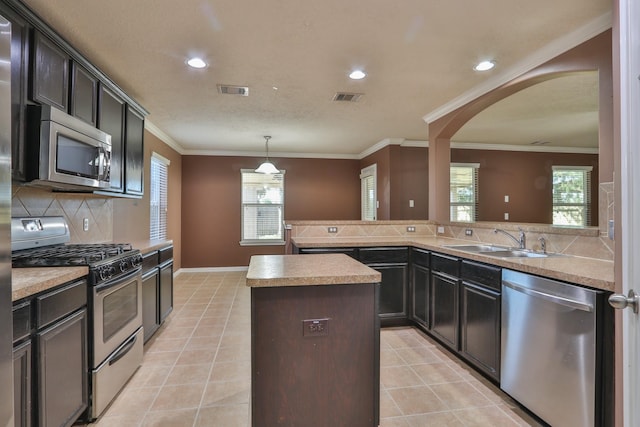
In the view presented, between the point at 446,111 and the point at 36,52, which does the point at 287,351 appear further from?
the point at 446,111

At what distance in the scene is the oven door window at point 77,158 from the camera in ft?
6.37

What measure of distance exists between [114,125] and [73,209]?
797 millimetres

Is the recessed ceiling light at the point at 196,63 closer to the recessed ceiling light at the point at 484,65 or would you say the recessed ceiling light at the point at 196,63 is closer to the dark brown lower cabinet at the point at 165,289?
the dark brown lower cabinet at the point at 165,289

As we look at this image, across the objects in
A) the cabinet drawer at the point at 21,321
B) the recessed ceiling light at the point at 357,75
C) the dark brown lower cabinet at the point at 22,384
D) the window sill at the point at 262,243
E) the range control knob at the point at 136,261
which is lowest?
the dark brown lower cabinet at the point at 22,384

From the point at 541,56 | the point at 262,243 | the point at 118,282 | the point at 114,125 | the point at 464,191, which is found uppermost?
the point at 541,56

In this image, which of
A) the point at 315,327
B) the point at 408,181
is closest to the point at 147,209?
the point at 315,327

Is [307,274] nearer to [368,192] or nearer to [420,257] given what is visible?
[420,257]

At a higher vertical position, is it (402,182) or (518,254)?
(402,182)

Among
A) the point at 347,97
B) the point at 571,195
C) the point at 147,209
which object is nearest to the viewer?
the point at 347,97

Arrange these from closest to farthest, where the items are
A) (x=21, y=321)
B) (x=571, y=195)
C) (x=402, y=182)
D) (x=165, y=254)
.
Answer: (x=21, y=321), (x=165, y=254), (x=402, y=182), (x=571, y=195)

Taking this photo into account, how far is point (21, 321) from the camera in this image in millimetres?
1295

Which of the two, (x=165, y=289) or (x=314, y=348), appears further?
(x=165, y=289)

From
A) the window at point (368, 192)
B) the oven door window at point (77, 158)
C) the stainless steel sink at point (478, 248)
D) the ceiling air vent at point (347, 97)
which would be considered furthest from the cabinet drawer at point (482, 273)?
the window at point (368, 192)

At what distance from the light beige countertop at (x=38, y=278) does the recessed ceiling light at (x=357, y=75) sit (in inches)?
97.8
